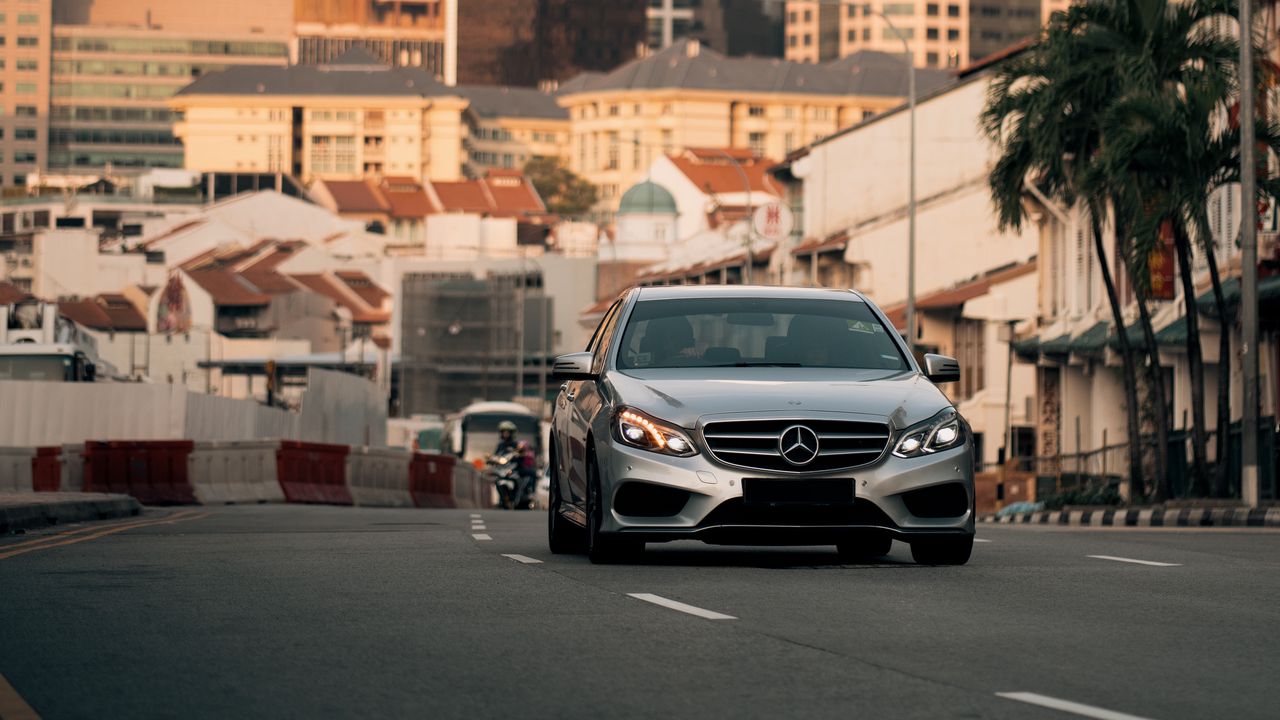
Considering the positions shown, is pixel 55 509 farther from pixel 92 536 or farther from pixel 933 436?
pixel 933 436

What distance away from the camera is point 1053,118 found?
34.2 m

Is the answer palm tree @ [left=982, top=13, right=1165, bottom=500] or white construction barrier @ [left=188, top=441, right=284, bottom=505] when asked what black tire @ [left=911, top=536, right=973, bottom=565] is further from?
white construction barrier @ [left=188, top=441, right=284, bottom=505]

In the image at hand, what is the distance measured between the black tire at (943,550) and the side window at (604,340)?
7.14ft

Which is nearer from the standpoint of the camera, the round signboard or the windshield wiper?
the windshield wiper

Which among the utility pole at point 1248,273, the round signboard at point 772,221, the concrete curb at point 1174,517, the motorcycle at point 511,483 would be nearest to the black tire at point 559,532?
the concrete curb at point 1174,517

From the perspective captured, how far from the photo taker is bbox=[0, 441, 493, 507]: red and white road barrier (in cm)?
3173

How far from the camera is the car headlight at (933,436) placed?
42.9 feet

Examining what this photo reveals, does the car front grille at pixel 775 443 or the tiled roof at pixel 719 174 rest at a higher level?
the tiled roof at pixel 719 174

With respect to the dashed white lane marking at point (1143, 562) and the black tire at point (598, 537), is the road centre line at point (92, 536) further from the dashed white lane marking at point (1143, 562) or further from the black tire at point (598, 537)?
the dashed white lane marking at point (1143, 562)

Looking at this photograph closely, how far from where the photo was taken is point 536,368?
117562 millimetres

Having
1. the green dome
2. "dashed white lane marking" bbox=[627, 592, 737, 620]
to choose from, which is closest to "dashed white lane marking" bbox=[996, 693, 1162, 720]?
"dashed white lane marking" bbox=[627, 592, 737, 620]

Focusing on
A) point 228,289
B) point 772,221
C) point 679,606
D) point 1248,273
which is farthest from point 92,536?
point 228,289

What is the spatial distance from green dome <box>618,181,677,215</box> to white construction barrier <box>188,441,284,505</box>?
11978 cm

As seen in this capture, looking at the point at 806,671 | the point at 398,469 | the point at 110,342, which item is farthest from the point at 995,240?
the point at 110,342
